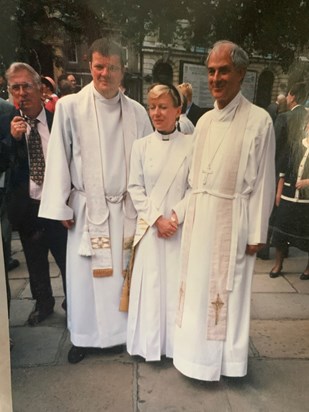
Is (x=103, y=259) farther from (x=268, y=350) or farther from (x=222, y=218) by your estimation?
(x=268, y=350)

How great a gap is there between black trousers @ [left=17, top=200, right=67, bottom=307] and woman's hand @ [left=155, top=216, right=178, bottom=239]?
0.92 m

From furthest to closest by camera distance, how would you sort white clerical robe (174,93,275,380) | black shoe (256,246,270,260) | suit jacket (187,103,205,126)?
black shoe (256,246,270,260) → suit jacket (187,103,205,126) → white clerical robe (174,93,275,380)

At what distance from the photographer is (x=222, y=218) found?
7.11 feet

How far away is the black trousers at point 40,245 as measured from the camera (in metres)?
2.86

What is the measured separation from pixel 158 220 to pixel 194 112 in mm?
757

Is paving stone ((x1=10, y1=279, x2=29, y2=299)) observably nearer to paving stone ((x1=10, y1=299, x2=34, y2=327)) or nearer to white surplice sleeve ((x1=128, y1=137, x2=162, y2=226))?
paving stone ((x1=10, y1=299, x2=34, y2=327))

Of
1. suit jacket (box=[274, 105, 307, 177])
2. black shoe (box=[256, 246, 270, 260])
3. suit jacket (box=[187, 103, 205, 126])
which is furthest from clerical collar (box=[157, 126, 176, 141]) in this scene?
black shoe (box=[256, 246, 270, 260])

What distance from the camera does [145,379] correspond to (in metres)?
2.36

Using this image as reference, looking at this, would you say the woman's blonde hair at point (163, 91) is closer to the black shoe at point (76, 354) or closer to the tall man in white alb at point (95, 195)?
the tall man in white alb at point (95, 195)

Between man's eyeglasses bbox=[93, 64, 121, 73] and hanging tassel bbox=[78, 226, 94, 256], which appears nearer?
man's eyeglasses bbox=[93, 64, 121, 73]

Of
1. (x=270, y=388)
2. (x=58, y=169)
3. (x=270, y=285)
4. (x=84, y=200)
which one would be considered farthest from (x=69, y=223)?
(x=270, y=285)

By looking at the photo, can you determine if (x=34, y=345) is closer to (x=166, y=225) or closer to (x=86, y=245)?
(x=86, y=245)

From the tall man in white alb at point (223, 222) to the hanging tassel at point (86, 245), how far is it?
0.59 m

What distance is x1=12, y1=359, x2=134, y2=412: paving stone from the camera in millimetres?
2139
